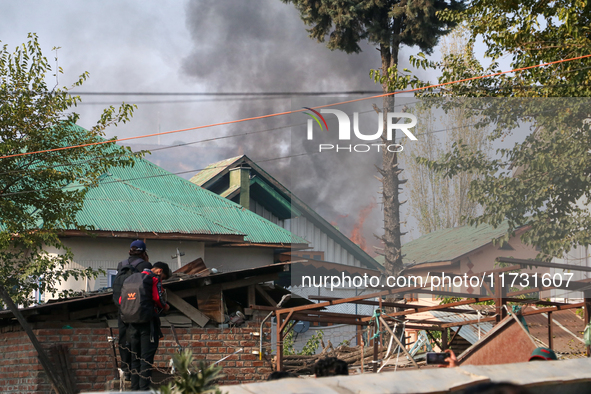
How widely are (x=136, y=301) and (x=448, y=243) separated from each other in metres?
5.48

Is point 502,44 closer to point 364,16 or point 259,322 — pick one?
point 259,322

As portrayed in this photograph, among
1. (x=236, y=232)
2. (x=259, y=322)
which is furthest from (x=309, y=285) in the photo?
(x=236, y=232)

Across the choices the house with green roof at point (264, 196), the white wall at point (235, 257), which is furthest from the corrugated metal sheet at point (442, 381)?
the white wall at point (235, 257)

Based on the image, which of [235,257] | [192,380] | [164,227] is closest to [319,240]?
[235,257]

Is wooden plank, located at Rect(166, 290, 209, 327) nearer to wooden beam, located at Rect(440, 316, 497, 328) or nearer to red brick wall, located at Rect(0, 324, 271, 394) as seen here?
red brick wall, located at Rect(0, 324, 271, 394)

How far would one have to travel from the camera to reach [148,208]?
1977 centimetres

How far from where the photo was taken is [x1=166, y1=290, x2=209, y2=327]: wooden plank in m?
10.3

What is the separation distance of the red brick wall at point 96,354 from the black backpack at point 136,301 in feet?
9.59

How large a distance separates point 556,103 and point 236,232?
11.3m

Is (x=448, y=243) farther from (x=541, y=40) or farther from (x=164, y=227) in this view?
(x=164, y=227)

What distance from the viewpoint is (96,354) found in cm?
1002

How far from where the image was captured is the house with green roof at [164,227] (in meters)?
18.3

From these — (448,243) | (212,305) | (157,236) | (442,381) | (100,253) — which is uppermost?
(157,236)

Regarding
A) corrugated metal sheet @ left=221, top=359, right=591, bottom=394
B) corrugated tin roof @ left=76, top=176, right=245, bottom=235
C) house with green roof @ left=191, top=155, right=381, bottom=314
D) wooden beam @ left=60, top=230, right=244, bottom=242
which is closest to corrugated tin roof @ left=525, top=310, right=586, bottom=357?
house with green roof @ left=191, top=155, right=381, bottom=314
